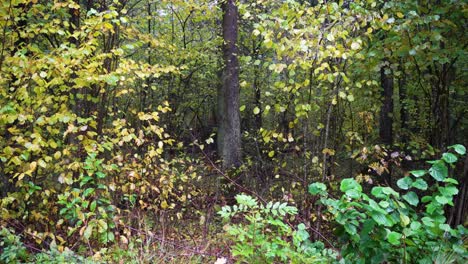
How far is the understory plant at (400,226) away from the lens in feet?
7.97

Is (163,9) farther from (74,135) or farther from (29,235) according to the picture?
(29,235)

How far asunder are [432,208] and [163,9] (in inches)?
299

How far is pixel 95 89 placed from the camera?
4473 millimetres

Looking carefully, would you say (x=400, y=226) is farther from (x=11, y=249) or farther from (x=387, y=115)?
(x=387, y=115)

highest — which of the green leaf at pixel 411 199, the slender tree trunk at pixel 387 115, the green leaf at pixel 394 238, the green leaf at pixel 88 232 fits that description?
the slender tree trunk at pixel 387 115

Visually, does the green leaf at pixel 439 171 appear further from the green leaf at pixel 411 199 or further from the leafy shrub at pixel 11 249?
the leafy shrub at pixel 11 249

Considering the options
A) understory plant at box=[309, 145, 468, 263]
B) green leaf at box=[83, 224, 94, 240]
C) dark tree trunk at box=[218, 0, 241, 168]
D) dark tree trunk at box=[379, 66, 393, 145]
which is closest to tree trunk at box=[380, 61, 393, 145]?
dark tree trunk at box=[379, 66, 393, 145]

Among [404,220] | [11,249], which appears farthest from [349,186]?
[11,249]

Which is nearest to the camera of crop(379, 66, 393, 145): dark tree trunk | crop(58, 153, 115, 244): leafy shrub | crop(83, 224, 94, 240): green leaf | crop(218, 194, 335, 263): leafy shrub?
crop(218, 194, 335, 263): leafy shrub

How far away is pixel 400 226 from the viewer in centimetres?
256

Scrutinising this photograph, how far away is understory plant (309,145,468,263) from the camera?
2.43 metres

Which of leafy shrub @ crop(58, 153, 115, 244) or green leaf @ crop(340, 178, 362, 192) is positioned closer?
green leaf @ crop(340, 178, 362, 192)

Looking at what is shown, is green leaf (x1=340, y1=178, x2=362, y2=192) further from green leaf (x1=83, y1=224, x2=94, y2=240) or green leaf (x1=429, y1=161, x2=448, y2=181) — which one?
green leaf (x1=83, y1=224, x2=94, y2=240)

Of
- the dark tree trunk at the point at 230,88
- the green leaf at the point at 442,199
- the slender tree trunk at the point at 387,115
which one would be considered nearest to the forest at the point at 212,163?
the green leaf at the point at 442,199
